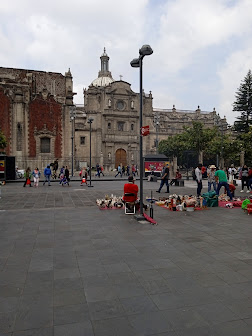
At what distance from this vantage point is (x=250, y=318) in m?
3.26

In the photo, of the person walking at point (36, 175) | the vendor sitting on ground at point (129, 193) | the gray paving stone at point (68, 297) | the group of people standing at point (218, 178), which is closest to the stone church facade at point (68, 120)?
the person walking at point (36, 175)

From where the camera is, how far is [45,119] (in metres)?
36.9

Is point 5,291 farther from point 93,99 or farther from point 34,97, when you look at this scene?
point 93,99

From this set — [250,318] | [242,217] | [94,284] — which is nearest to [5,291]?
[94,284]

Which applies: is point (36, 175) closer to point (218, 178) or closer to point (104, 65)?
point (218, 178)

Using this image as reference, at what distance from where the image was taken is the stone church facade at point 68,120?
116 ft

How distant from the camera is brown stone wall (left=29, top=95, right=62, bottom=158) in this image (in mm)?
36312

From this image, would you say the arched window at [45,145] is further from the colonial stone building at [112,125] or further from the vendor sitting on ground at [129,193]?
the vendor sitting on ground at [129,193]

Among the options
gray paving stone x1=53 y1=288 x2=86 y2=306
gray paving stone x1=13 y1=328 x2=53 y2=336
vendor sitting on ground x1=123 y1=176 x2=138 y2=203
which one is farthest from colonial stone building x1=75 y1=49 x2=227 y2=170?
gray paving stone x1=13 y1=328 x2=53 y2=336

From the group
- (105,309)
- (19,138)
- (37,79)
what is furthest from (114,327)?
(37,79)

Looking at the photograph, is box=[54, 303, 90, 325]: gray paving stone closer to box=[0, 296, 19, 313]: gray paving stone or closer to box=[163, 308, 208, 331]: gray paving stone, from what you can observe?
box=[0, 296, 19, 313]: gray paving stone

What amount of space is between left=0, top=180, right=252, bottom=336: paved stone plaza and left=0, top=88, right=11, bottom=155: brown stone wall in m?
30.0

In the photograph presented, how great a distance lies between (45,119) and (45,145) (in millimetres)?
3417

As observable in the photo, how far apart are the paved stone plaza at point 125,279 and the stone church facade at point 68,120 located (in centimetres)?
2780
